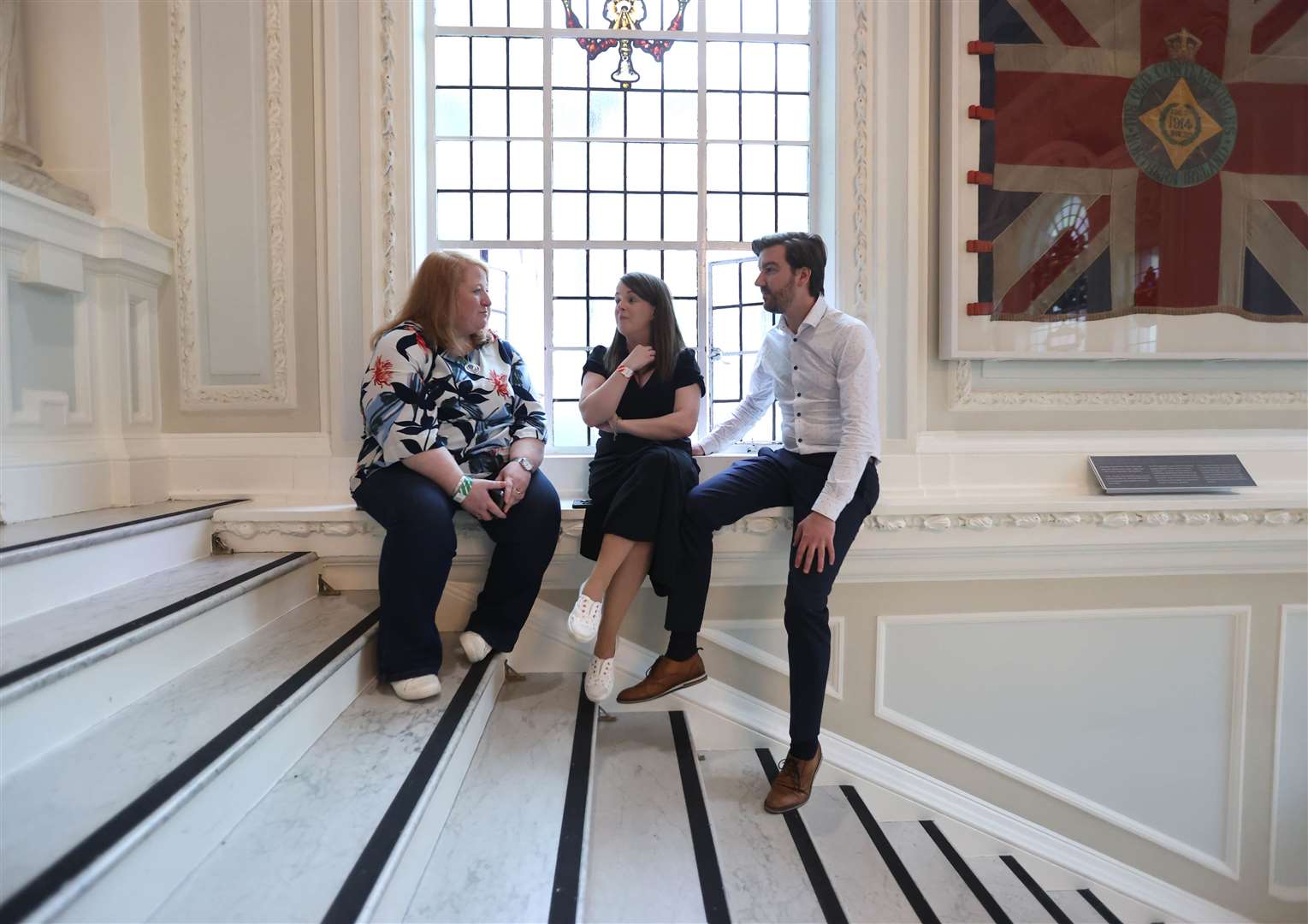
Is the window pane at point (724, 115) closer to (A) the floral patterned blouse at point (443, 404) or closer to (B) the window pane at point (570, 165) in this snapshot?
(B) the window pane at point (570, 165)

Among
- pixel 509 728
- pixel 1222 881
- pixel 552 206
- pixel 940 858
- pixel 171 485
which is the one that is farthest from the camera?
pixel 552 206

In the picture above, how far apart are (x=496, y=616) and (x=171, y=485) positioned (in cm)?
130

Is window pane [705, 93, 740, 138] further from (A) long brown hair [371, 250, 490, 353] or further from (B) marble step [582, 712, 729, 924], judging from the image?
(B) marble step [582, 712, 729, 924]

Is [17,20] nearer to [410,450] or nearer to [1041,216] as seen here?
[410,450]

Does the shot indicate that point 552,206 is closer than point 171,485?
No

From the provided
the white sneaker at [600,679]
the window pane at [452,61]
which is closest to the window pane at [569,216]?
the window pane at [452,61]

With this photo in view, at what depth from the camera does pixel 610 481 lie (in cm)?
219

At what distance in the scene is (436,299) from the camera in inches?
83.1

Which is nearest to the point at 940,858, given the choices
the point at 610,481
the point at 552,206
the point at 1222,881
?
the point at 1222,881

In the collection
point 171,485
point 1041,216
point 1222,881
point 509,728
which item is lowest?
point 1222,881

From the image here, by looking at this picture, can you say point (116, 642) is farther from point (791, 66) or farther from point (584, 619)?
point (791, 66)

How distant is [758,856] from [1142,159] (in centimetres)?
279

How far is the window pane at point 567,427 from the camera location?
9.70ft

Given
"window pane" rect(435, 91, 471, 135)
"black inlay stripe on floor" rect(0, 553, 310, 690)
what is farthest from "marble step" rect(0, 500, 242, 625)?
"window pane" rect(435, 91, 471, 135)
